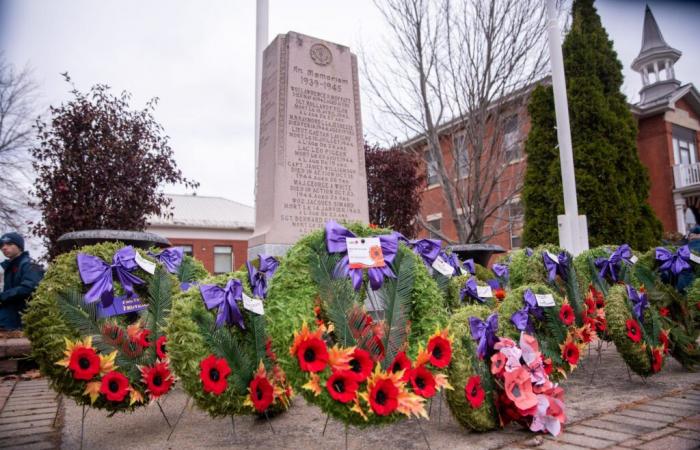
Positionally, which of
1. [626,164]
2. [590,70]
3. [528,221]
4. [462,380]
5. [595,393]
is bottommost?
[595,393]

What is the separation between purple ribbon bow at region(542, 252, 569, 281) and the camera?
4.42 m

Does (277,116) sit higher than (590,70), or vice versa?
(590,70)

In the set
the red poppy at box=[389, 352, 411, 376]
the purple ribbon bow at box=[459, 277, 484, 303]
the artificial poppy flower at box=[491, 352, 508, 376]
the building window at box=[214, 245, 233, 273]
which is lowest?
the artificial poppy flower at box=[491, 352, 508, 376]

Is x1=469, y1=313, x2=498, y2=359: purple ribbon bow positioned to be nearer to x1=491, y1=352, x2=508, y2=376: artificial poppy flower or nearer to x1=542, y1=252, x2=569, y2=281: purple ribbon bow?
x1=491, y1=352, x2=508, y2=376: artificial poppy flower

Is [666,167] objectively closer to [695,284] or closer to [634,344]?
[695,284]

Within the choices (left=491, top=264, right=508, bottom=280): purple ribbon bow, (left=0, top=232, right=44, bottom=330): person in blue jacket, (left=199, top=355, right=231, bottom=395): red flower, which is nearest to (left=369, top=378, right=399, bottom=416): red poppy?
(left=199, top=355, right=231, bottom=395): red flower

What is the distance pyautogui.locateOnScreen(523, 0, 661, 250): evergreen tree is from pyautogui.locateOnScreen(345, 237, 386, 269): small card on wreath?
12.0 m

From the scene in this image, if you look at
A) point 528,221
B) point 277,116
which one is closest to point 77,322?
point 277,116

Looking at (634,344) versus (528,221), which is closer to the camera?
(634,344)

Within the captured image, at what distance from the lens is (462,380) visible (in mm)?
2701

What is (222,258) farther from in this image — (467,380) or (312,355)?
(312,355)

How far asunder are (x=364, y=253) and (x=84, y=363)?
1.71 m

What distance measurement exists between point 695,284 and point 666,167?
16.8 meters

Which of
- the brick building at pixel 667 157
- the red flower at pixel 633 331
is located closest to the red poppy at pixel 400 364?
the red flower at pixel 633 331
